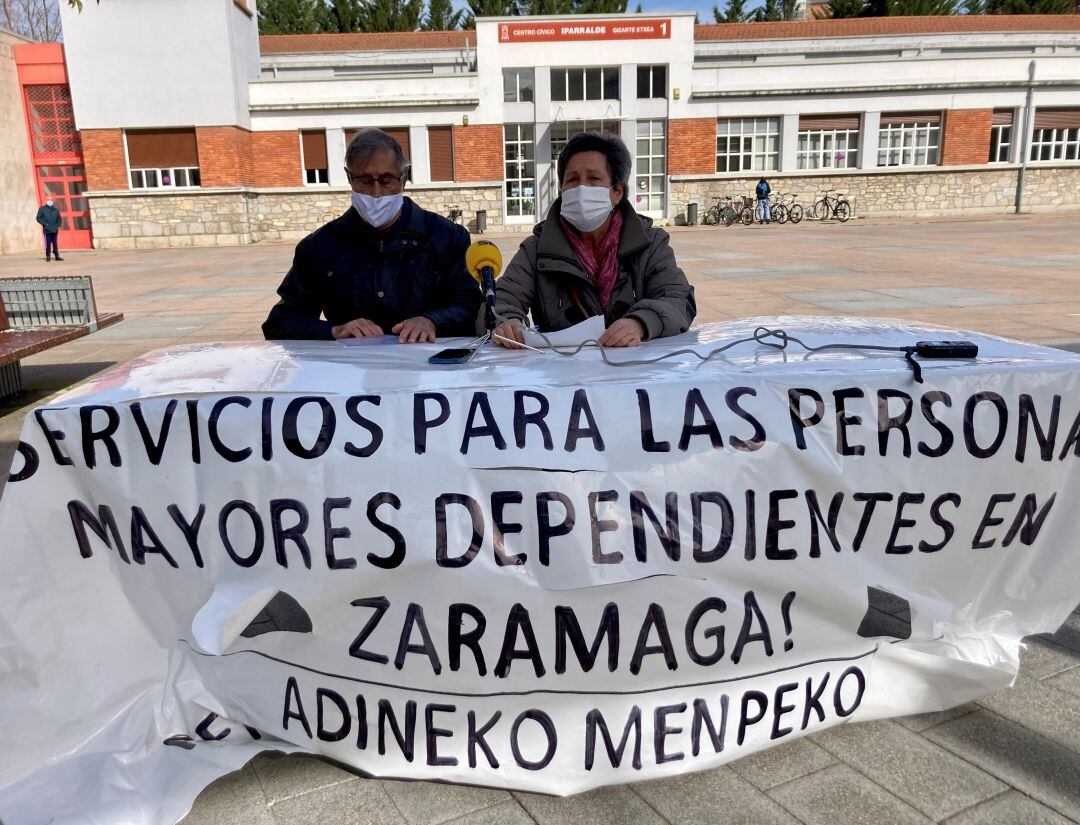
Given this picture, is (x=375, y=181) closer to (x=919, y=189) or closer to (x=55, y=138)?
(x=55, y=138)

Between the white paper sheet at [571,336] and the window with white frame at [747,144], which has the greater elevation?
the window with white frame at [747,144]

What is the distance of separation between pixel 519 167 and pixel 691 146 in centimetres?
640

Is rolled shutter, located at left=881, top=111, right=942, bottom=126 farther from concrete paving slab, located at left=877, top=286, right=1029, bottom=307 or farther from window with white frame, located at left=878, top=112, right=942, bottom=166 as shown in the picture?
concrete paving slab, located at left=877, top=286, right=1029, bottom=307

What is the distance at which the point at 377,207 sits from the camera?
3.29 meters

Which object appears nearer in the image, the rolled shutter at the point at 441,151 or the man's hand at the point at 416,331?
the man's hand at the point at 416,331

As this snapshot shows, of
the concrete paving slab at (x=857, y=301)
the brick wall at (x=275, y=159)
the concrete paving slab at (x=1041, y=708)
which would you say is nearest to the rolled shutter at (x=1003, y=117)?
the concrete paving slab at (x=857, y=301)

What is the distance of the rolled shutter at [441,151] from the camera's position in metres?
30.4

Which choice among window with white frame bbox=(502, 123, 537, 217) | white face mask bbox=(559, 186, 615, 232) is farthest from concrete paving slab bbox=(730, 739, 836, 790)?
window with white frame bbox=(502, 123, 537, 217)

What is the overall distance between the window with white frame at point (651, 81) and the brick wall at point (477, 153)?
17.6 feet

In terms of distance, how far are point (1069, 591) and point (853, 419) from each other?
969 mm

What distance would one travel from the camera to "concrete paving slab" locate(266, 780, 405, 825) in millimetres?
2119

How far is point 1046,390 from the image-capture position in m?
2.46

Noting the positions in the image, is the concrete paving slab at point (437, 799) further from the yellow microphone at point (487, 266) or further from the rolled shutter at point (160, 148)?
the rolled shutter at point (160, 148)

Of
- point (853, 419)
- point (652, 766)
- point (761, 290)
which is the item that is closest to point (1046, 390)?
point (853, 419)
